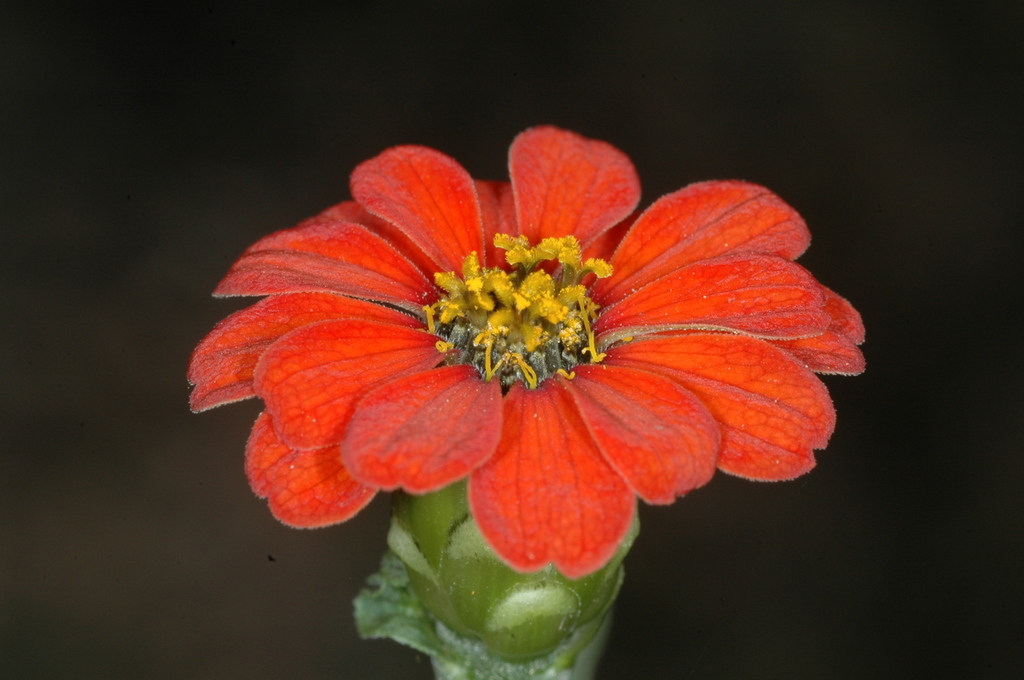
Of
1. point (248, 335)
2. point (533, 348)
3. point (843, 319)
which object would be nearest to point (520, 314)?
point (533, 348)

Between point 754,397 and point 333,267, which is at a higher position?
point 333,267

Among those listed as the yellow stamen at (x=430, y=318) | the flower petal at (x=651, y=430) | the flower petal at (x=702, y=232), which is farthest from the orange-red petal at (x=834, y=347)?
the yellow stamen at (x=430, y=318)

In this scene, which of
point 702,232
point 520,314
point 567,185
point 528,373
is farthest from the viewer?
point 567,185

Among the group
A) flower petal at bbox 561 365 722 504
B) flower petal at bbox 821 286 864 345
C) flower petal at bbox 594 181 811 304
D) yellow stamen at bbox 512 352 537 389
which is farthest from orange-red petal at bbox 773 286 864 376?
yellow stamen at bbox 512 352 537 389

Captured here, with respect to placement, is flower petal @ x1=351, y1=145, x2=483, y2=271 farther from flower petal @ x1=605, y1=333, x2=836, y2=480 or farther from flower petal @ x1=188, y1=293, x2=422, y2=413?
flower petal @ x1=605, y1=333, x2=836, y2=480

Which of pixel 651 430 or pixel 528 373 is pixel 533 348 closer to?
pixel 528 373

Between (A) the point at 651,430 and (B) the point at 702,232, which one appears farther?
(B) the point at 702,232
